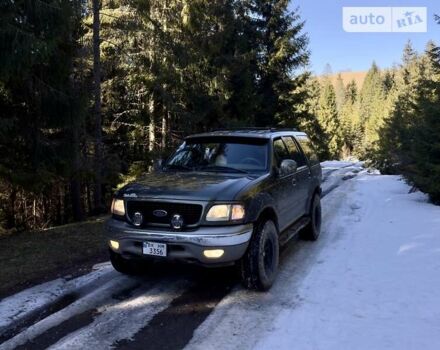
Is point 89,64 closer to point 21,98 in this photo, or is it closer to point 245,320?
point 21,98

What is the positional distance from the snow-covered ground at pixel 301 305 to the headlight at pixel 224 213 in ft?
3.28

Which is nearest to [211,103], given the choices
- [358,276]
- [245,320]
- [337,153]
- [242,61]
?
[242,61]

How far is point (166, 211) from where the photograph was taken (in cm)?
489

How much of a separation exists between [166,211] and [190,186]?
0.43m

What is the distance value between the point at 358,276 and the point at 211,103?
1413cm

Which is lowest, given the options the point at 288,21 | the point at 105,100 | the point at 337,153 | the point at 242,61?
the point at 337,153

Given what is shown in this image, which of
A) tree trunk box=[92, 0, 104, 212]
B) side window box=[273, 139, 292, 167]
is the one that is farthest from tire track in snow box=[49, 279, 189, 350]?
tree trunk box=[92, 0, 104, 212]

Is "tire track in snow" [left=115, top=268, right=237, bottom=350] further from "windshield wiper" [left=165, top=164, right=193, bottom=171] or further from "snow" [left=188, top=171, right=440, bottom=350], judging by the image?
"windshield wiper" [left=165, top=164, right=193, bottom=171]

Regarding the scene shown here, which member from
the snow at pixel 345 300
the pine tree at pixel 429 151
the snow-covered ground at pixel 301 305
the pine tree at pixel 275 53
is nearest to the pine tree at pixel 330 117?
the pine tree at pixel 275 53

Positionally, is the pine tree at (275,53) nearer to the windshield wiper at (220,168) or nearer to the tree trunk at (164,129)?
the tree trunk at (164,129)

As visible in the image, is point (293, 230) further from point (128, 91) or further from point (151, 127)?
point (128, 91)

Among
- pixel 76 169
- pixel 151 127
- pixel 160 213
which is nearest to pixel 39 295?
pixel 160 213

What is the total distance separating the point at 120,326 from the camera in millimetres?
4383

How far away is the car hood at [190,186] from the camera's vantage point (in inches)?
192
